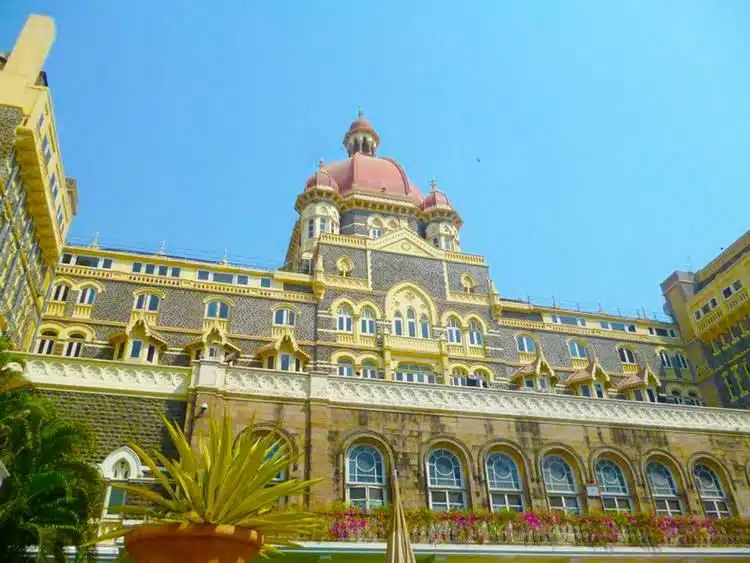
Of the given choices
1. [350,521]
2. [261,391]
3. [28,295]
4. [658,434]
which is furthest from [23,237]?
[658,434]

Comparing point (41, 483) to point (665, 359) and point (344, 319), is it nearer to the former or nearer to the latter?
point (344, 319)

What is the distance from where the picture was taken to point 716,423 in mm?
24984

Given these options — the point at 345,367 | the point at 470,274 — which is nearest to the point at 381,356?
the point at 345,367

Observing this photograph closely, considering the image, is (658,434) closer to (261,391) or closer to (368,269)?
(261,391)

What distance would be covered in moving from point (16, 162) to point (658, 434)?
26572 millimetres

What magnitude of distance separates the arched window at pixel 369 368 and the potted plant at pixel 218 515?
2229cm

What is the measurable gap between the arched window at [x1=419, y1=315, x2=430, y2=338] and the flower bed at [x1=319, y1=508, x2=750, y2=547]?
1670 cm

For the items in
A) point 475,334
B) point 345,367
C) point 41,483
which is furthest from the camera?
point 475,334

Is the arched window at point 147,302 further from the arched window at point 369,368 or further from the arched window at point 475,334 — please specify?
the arched window at point 475,334

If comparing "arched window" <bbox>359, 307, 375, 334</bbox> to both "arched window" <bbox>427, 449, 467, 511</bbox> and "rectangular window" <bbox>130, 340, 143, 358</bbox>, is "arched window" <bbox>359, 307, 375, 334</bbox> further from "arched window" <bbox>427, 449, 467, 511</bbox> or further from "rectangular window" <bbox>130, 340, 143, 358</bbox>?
"arched window" <bbox>427, 449, 467, 511</bbox>

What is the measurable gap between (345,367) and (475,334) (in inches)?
313

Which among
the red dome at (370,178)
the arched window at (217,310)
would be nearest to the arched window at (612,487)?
the arched window at (217,310)

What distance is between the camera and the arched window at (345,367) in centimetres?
3372

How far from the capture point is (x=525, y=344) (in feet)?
128
